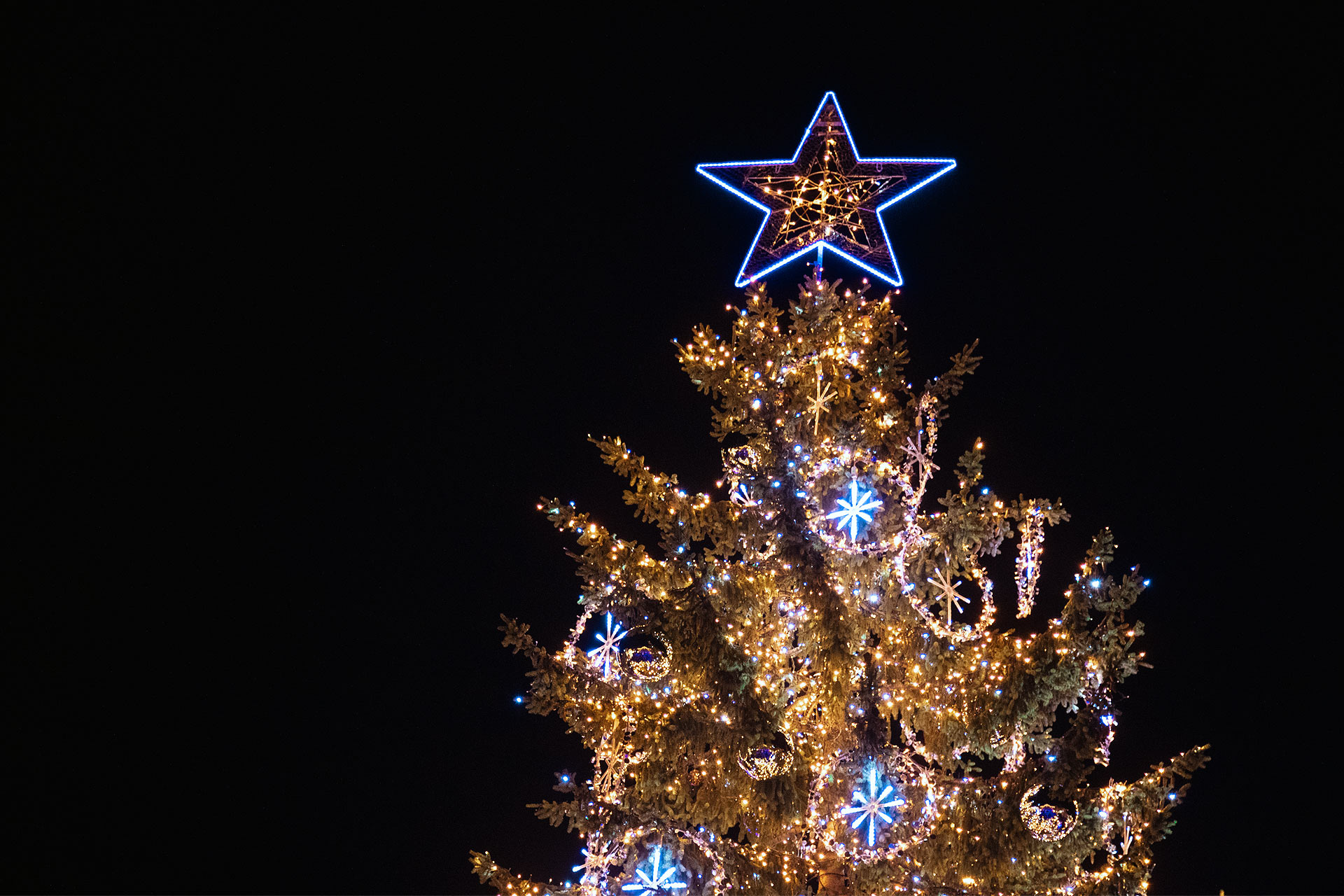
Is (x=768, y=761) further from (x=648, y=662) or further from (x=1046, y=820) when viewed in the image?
(x=1046, y=820)

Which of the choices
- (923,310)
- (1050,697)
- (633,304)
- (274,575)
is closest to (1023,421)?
(923,310)

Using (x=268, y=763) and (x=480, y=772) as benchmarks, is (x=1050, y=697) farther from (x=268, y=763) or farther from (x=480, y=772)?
(x=268, y=763)

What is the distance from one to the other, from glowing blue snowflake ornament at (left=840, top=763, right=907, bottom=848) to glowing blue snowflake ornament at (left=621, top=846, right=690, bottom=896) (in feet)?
3.37

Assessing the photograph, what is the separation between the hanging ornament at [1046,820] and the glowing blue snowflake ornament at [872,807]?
2.19 ft

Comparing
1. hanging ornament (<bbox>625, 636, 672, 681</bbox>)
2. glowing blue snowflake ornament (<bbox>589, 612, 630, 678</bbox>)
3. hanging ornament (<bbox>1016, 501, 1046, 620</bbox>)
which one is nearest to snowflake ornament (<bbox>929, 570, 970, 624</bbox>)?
hanging ornament (<bbox>1016, 501, 1046, 620</bbox>)

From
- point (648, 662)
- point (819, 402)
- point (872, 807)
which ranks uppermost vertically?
point (819, 402)

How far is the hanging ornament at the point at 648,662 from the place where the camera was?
17.4 ft

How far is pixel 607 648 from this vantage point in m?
5.54

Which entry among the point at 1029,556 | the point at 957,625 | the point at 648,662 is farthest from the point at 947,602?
the point at 648,662

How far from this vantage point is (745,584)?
5320 mm

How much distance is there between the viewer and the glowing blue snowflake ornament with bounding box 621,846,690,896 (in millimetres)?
4719

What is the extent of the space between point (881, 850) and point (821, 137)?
179 inches

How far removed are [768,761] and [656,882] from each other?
88 centimetres

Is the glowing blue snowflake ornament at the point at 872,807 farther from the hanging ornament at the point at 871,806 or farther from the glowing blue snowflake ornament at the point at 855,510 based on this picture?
the glowing blue snowflake ornament at the point at 855,510
